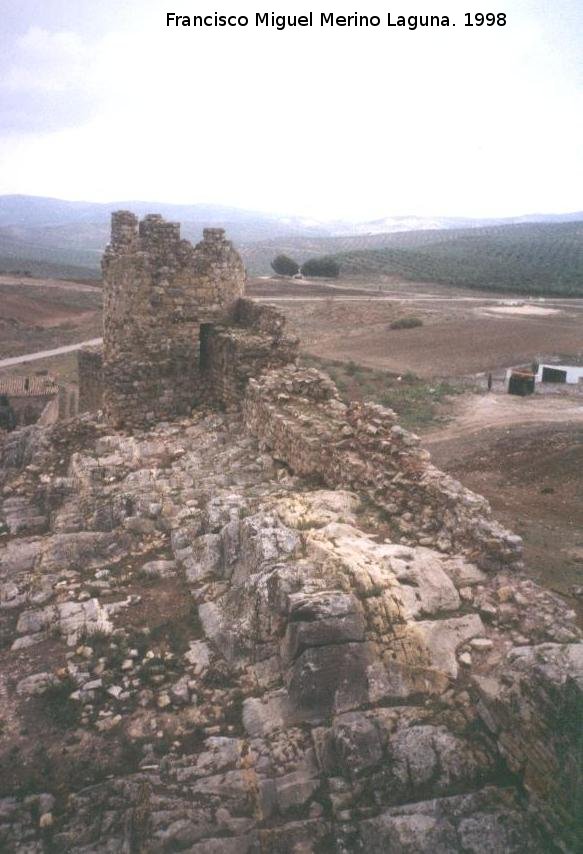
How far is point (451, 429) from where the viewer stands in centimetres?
2308

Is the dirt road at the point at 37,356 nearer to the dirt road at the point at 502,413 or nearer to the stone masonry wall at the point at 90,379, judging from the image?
the dirt road at the point at 502,413

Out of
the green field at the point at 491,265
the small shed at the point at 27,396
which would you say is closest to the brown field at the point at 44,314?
the small shed at the point at 27,396

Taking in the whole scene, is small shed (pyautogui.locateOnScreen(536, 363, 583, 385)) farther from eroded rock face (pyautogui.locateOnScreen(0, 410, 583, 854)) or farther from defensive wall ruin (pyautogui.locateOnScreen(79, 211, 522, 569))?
eroded rock face (pyautogui.locateOnScreen(0, 410, 583, 854))

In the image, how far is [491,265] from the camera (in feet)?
291

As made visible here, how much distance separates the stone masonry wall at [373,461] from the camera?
20.8ft

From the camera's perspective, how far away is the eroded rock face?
13.5 feet

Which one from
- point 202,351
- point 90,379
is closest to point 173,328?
point 202,351

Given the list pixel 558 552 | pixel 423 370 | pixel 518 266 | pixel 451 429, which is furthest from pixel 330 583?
pixel 518 266

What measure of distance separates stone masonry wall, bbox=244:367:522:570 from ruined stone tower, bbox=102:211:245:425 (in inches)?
60.0

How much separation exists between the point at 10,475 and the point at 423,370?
2540 cm

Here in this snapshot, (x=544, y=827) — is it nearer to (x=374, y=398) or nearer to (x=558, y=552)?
(x=558, y=552)

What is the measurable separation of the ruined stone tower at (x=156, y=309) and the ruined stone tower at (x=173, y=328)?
0.02 metres

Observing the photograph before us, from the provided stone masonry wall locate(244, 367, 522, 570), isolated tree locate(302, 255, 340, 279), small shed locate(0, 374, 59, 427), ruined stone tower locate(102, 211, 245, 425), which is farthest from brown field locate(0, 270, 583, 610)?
small shed locate(0, 374, 59, 427)

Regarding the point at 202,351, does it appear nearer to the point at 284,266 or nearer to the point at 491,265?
the point at 284,266
